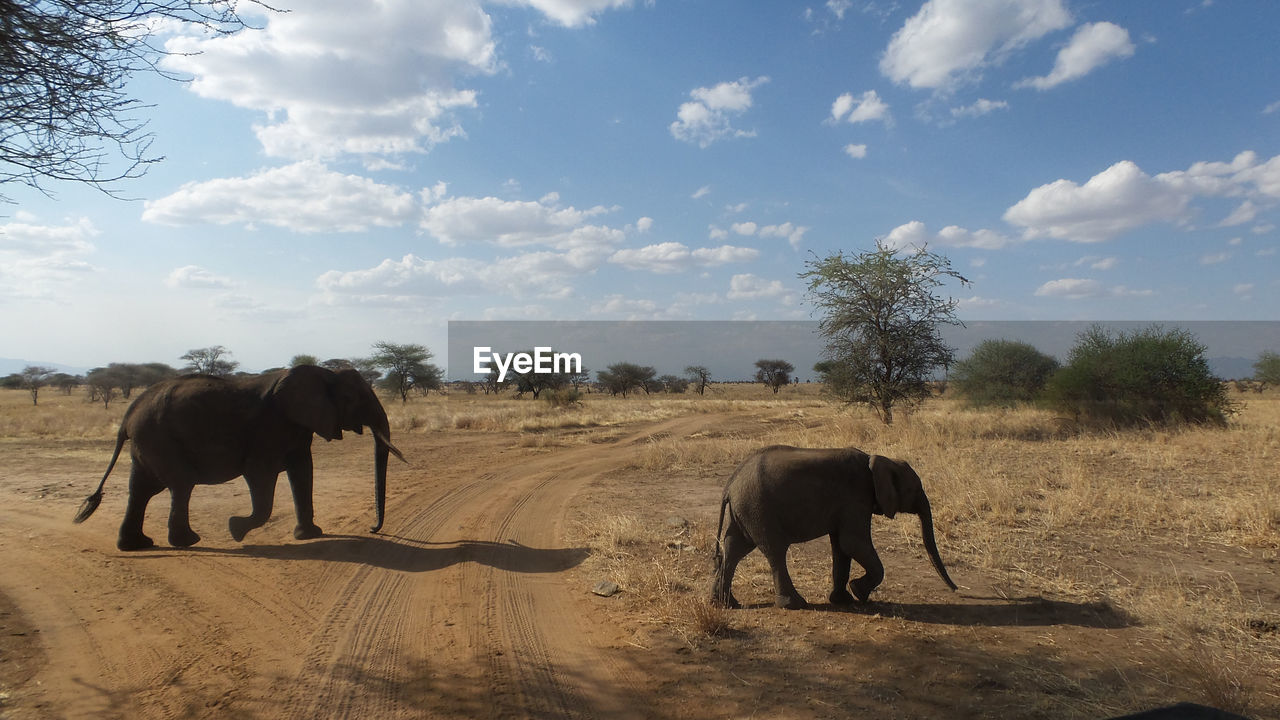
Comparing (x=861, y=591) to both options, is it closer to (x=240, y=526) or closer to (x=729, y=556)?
(x=729, y=556)

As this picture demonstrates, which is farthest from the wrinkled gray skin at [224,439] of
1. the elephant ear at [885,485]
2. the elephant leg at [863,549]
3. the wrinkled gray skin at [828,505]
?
the elephant ear at [885,485]

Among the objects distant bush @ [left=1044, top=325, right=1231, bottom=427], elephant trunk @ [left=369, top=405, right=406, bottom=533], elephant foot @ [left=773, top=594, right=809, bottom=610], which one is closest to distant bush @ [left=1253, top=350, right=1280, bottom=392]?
distant bush @ [left=1044, top=325, right=1231, bottom=427]

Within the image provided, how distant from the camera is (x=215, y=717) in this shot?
156 inches

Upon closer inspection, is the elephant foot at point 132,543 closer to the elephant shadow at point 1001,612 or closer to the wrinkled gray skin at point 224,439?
the wrinkled gray skin at point 224,439

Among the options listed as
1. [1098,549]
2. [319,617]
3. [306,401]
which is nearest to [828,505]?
[1098,549]

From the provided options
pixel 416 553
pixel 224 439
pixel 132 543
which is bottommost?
pixel 416 553

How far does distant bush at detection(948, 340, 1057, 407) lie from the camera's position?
29.8 m

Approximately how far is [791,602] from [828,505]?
3.11 ft

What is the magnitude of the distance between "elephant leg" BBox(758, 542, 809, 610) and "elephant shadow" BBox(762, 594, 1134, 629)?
18 centimetres

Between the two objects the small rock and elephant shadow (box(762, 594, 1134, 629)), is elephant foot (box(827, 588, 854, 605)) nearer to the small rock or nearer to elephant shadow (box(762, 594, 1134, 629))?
elephant shadow (box(762, 594, 1134, 629))

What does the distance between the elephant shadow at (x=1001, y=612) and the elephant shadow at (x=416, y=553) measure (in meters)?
3.30

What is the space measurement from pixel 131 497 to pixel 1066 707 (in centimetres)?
987

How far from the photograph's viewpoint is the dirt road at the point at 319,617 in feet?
13.8

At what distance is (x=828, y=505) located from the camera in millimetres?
5293
